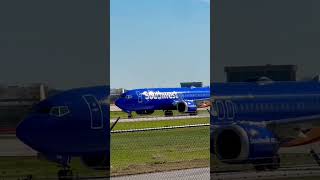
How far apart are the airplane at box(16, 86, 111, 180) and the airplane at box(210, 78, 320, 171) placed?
3.57 m

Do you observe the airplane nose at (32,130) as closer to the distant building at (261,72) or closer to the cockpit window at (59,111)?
the cockpit window at (59,111)

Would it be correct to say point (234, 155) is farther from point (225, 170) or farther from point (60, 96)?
point (60, 96)

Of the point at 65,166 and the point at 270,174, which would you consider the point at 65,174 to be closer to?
the point at 65,166

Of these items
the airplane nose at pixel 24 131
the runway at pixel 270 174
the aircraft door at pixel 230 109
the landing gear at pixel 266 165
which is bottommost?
the runway at pixel 270 174

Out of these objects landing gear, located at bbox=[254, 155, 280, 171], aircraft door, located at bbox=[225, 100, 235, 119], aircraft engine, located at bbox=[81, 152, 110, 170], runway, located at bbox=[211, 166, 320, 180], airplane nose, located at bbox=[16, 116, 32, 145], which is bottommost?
runway, located at bbox=[211, 166, 320, 180]

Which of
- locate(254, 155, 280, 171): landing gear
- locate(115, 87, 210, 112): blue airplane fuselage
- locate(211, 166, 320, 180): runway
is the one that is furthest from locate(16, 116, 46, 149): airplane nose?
locate(115, 87, 210, 112): blue airplane fuselage

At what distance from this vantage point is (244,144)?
13.4m

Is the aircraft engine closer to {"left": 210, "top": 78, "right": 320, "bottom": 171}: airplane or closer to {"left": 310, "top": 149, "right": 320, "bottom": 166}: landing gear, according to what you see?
{"left": 210, "top": 78, "right": 320, "bottom": 171}: airplane

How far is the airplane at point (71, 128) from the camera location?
11.9m

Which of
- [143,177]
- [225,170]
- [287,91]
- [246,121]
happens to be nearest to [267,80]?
[287,91]

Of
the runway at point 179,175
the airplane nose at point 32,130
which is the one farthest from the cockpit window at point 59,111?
the runway at point 179,175

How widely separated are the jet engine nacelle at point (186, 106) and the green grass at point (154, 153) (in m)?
27.5

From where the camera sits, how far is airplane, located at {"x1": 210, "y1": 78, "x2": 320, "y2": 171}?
1347cm

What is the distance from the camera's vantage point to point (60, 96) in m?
11.9
